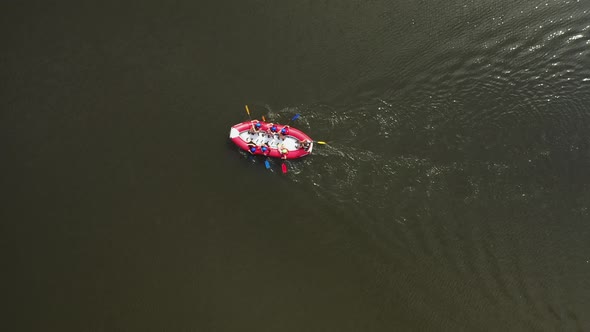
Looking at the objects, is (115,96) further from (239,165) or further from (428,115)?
(428,115)

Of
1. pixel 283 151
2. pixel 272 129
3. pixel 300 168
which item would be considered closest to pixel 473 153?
pixel 300 168

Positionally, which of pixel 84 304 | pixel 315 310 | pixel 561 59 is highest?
pixel 561 59

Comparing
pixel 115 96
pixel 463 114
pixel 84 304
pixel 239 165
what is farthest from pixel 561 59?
pixel 84 304

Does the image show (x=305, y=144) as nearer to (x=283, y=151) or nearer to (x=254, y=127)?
(x=283, y=151)

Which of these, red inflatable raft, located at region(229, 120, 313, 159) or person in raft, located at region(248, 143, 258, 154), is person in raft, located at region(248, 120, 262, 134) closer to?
red inflatable raft, located at region(229, 120, 313, 159)

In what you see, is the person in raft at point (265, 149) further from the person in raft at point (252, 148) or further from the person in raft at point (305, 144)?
the person in raft at point (305, 144)

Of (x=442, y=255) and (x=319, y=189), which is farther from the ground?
(x=319, y=189)

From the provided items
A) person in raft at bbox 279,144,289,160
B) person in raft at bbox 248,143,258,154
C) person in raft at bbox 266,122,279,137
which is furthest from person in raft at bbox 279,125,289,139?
person in raft at bbox 248,143,258,154
